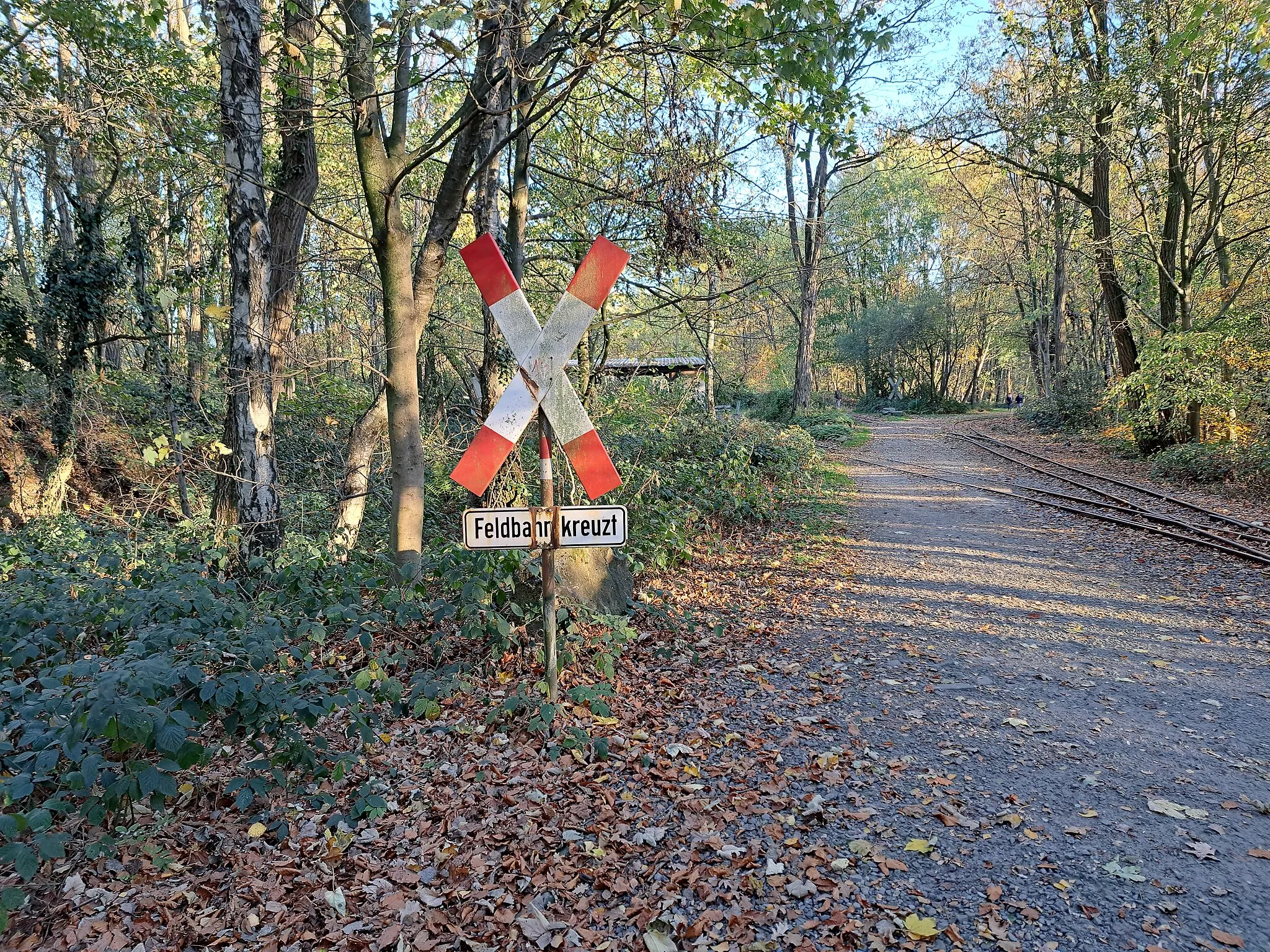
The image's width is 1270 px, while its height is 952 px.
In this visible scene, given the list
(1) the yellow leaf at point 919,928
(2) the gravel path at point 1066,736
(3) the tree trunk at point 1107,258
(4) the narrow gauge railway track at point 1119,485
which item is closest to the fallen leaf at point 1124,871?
(2) the gravel path at point 1066,736

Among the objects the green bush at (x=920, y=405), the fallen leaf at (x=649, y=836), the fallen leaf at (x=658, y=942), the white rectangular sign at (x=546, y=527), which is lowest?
the fallen leaf at (x=658, y=942)

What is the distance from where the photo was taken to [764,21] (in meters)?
4.24

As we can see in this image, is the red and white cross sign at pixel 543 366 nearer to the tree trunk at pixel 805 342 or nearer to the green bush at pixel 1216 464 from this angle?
the green bush at pixel 1216 464

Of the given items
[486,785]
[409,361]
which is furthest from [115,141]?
[486,785]

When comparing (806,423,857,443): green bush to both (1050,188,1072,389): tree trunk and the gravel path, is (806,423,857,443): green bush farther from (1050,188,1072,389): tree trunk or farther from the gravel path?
the gravel path

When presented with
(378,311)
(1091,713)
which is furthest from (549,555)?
(378,311)

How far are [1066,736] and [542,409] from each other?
12.0 feet

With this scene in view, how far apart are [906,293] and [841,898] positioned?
183 feet

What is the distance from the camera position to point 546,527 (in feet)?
12.0

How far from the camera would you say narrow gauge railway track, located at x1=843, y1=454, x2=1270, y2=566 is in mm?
8109

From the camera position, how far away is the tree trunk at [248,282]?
5195mm

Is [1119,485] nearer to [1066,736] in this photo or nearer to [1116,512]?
[1116,512]

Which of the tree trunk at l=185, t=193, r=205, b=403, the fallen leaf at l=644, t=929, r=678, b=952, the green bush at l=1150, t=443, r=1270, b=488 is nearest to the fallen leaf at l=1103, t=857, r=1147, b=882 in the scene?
the fallen leaf at l=644, t=929, r=678, b=952

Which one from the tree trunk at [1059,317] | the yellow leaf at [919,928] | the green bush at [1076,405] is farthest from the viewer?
the tree trunk at [1059,317]
